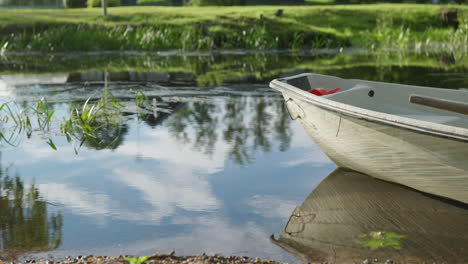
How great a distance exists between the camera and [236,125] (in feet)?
30.1

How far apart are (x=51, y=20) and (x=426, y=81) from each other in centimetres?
1667

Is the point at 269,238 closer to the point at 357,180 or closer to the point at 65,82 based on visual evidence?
the point at 357,180

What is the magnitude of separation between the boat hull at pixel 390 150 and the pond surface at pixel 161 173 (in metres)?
0.28

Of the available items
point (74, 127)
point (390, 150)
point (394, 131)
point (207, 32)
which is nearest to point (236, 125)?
point (74, 127)

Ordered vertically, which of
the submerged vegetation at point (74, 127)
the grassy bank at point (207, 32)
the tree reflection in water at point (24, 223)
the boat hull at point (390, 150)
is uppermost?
the grassy bank at point (207, 32)

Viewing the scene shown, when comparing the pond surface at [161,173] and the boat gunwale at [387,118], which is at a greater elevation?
the boat gunwale at [387,118]

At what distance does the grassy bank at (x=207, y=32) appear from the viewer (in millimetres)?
21656

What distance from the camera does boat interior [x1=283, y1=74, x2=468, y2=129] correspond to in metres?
6.73

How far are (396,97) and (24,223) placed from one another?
4583 mm

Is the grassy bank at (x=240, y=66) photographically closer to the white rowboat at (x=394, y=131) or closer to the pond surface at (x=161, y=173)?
the pond surface at (x=161, y=173)

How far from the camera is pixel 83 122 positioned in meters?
8.62

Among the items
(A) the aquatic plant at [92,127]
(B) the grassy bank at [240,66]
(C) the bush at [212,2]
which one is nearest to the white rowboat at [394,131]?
(A) the aquatic plant at [92,127]

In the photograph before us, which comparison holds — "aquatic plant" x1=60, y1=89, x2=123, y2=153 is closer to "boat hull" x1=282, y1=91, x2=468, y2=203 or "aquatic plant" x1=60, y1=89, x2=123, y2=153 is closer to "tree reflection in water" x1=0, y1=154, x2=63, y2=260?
"tree reflection in water" x1=0, y1=154, x2=63, y2=260

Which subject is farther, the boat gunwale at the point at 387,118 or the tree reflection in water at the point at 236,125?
the tree reflection in water at the point at 236,125
